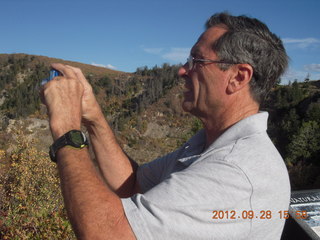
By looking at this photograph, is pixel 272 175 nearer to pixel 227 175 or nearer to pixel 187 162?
pixel 227 175

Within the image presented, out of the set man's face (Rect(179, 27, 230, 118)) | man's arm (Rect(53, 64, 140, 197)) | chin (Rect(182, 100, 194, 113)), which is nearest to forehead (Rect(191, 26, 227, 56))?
man's face (Rect(179, 27, 230, 118))

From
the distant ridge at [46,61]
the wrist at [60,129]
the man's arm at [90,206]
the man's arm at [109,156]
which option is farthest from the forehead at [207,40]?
the distant ridge at [46,61]

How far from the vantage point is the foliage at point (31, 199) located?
4.19 meters

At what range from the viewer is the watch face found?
1.34 metres

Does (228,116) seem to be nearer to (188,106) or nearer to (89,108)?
(188,106)

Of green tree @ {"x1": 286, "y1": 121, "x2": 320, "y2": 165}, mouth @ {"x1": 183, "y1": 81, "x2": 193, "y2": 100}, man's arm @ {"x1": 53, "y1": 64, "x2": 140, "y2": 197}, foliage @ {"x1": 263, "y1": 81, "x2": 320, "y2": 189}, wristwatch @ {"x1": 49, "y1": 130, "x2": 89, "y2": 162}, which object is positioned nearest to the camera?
wristwatch @ {"x1": 49, "y1": 130, "x2": 89, "y2": 162}

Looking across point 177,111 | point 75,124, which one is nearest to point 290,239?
point 75,124

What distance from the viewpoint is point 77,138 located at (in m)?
1.35

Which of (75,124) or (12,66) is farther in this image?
(12,66)

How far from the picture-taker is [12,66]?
68.6 metres

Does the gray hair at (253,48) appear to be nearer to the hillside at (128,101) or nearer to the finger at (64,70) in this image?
the finger at (64,70)

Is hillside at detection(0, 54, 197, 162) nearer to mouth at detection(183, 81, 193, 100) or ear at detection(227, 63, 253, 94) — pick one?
mouth at detection(183, 81, 193, 100)

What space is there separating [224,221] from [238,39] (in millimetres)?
960

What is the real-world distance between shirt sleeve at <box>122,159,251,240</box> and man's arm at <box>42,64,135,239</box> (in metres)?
0.06
